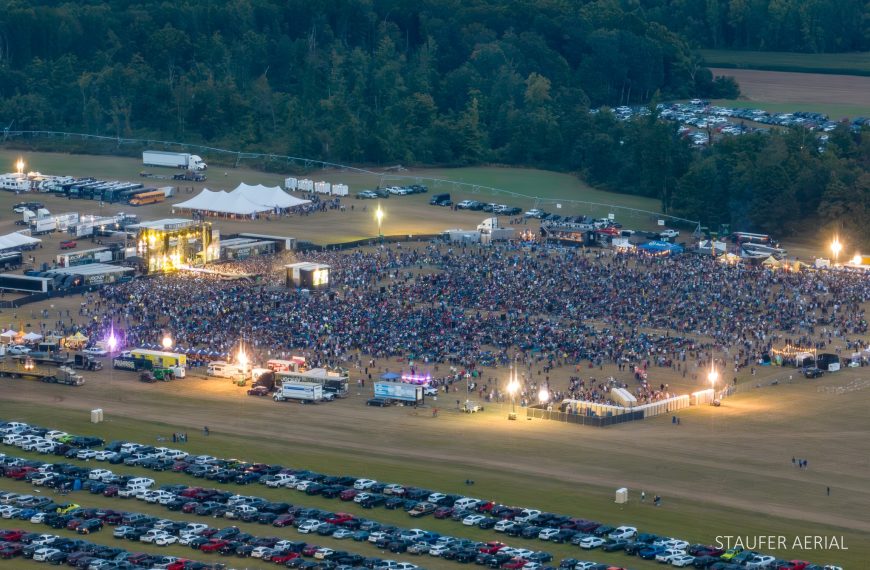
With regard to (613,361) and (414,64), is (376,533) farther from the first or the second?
(414,64)

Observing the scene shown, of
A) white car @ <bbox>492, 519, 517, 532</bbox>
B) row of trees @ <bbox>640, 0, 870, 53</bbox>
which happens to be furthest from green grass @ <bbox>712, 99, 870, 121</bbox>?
white car @ <bbox>492, 519, 517, 532</bbox>

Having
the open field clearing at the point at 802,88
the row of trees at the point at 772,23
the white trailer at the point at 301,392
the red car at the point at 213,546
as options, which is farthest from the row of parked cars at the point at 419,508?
the row of trees at the point at 772,23

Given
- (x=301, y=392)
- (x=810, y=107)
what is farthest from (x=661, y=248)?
(x=810, y=107)

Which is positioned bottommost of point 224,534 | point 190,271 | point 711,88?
point 224,534

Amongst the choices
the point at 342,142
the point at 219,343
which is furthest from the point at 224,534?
the point at 342,142

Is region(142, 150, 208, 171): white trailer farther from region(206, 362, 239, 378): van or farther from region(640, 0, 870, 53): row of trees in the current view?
region(640, 0, 870, 53): row of trees
